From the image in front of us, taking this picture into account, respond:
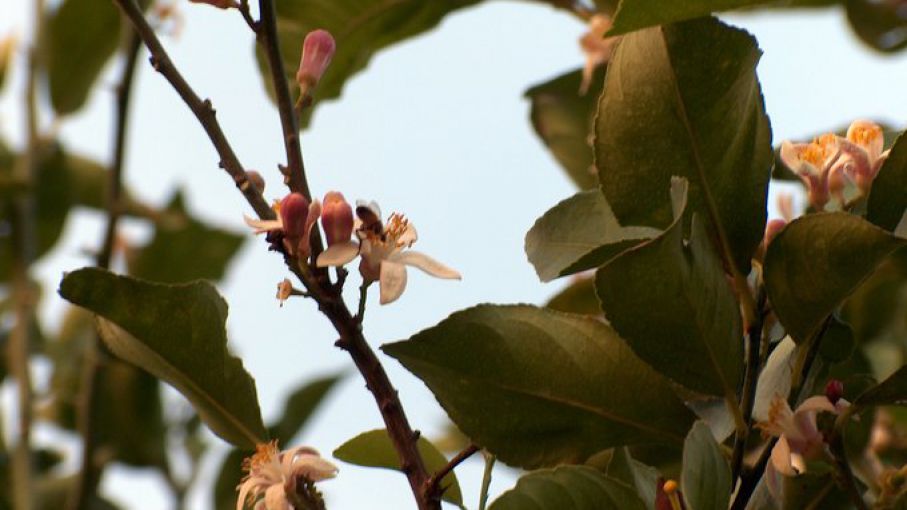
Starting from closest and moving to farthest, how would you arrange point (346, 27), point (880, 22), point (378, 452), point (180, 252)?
point (378, 452)
point (346, 27)
point (880, 22)
point (180, 252)

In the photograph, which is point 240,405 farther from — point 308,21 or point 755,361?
point 308,21

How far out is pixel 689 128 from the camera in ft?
2.70

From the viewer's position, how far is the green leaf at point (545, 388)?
31.4 inches

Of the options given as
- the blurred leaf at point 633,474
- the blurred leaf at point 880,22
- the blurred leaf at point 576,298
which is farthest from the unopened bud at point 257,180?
the blurred leaf at point 880,22

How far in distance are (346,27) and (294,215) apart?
23.6 inches

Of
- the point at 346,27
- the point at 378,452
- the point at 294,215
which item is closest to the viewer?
the point at 294,215

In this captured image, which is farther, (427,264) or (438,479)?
(427,264)

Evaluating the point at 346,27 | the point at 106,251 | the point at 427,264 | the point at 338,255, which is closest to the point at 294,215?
the point at 338,255

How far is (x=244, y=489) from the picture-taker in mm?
858

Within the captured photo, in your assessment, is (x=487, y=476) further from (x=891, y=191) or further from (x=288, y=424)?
(x=288, y=424)

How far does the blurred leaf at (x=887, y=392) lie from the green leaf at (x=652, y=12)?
9.0 inches

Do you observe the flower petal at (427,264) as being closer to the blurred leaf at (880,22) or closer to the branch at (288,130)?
the branch at (288,130)

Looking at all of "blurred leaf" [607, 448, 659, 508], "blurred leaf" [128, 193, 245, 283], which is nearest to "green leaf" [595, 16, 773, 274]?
"blurred leaf" [607, 448, 659, 508]

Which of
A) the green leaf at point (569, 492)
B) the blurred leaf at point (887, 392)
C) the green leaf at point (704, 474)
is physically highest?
the green leaf at point (569, 492)
